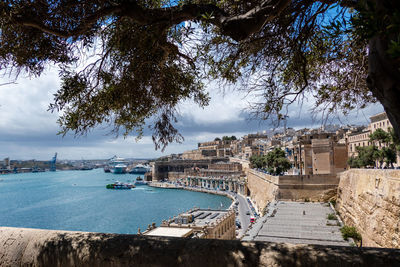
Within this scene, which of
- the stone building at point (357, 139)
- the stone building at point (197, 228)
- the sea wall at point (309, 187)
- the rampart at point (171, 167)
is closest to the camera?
the sea wall at point (309, 187)

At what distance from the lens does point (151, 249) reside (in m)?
1.88

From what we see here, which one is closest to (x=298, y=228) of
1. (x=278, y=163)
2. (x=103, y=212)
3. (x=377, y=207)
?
(x=377, y=207)

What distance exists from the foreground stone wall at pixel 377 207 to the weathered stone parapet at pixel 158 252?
25.3 ft

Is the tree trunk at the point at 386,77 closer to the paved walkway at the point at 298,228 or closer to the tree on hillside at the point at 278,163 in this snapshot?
the paved walkway at the point at 298,228

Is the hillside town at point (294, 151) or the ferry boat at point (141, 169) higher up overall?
the hillside town at point (294, 151)

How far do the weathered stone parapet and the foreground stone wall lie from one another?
7720 millimetres

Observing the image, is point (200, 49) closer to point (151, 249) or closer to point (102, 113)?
point (102, 113)

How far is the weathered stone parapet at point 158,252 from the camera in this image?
5.07ft

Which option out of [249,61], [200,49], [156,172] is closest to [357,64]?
[249,61]

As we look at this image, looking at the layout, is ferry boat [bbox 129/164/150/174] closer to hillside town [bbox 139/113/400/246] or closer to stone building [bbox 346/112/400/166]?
hillside town [bbox 139/113/400/246]

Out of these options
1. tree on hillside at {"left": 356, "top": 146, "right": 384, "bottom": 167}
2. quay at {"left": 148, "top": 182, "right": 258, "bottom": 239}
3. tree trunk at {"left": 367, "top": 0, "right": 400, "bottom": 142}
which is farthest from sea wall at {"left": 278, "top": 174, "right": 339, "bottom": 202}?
tree trunk at {"left": 367, "top": 0, "right": 400, "bottom": 142}

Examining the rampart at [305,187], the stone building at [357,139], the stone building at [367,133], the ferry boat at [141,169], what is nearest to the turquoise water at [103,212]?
the rampart at [305,187]

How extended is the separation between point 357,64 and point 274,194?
23134 mm

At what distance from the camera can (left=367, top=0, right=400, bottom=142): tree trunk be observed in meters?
1.65
